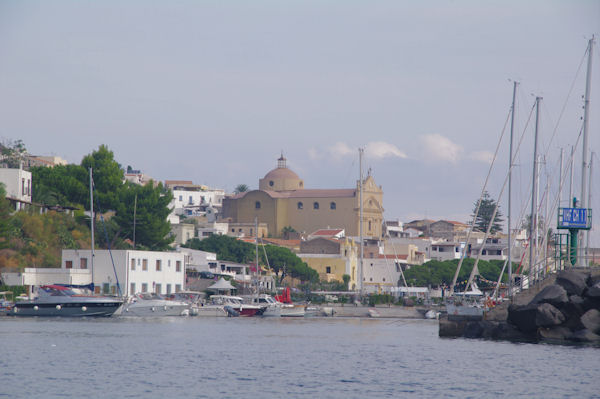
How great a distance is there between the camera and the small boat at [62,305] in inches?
2330

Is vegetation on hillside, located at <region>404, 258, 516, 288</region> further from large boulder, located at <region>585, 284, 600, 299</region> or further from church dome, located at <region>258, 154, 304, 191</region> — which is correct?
large boulder, located at <region>585, 284, 600, 299</region>

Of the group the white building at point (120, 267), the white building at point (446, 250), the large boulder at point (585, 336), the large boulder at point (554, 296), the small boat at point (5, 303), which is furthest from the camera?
the white building at point (446, 250)

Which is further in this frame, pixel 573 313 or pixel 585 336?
pixel 573 313

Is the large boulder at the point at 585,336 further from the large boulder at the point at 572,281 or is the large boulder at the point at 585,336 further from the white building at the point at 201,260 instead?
the white building at the point at 201,260

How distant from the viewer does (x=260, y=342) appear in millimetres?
43719

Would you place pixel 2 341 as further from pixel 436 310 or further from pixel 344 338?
pixel 436 310

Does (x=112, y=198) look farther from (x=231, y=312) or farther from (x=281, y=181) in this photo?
(x=281, y=181)

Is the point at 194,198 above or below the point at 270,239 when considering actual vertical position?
above

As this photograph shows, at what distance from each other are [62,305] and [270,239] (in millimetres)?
64060

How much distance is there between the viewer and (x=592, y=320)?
38.4 metres

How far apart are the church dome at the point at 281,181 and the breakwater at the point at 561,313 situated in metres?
110

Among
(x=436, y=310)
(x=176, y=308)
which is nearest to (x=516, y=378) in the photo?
(x=176, y=308)

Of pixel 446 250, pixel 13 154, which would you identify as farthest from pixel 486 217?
pixel 13 154

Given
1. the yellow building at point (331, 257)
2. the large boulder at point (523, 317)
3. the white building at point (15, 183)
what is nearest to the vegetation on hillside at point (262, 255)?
the yellow building at point (331, 257)
